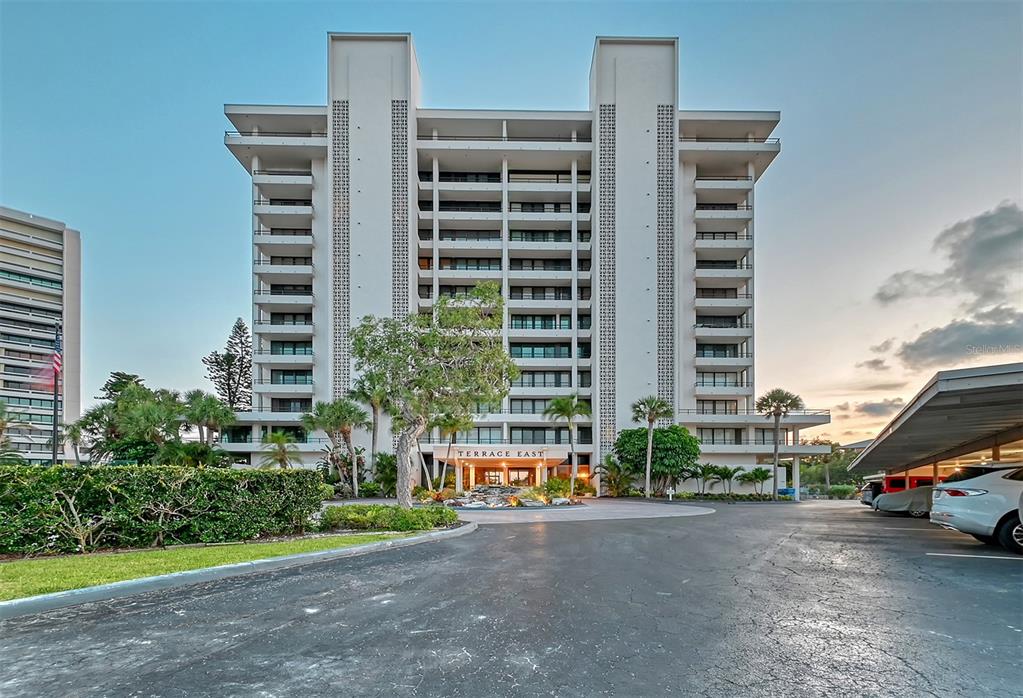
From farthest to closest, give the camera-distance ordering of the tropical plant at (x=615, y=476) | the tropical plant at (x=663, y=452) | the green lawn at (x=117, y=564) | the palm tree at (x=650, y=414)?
the tropical plant at (x=615, y=476) < the palm tree at (x=650, y=414) < the tropical plant at (x=663, y=452) < the green lawn at (x=117, y=564)

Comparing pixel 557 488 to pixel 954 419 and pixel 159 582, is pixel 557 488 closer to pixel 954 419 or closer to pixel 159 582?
pixel 954 419

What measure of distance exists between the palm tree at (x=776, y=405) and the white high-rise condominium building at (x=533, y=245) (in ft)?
7.20

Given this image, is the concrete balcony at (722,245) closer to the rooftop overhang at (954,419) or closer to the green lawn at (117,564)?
the rooftop overhang at (954,419)

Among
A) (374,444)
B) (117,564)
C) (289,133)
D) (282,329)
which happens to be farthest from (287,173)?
(117,564)

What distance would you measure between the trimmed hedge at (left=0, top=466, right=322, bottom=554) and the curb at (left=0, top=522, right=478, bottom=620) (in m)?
3.16

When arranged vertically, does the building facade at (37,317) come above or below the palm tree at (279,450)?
above

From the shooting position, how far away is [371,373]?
66.2 ft

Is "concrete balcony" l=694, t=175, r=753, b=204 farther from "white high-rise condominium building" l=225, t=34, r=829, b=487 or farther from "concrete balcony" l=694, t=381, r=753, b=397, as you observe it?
"concrete balcony" l=694, t=381, r=753, b=397

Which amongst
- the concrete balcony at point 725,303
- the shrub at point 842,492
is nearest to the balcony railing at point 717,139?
the concrete balcony at point 725,303

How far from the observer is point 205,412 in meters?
38.6

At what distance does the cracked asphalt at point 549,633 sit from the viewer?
454cm

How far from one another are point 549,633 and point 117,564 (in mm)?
7773

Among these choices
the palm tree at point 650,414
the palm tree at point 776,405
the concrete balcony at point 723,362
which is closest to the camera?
the palm tree at point 650,414

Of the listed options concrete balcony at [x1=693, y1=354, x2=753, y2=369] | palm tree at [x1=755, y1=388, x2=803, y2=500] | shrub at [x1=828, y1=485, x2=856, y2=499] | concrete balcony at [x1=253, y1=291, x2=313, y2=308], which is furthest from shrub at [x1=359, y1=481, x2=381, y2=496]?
shrub at [x1=828, y1=485, x2=856, y2=499]
